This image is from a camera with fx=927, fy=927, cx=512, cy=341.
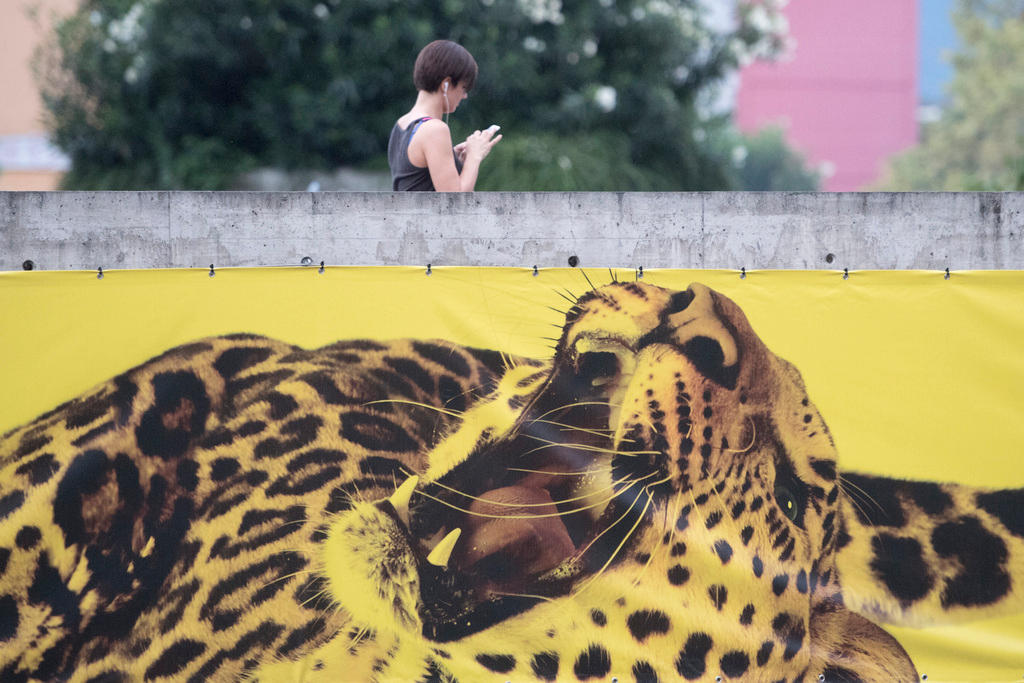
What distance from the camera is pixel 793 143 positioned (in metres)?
57.2

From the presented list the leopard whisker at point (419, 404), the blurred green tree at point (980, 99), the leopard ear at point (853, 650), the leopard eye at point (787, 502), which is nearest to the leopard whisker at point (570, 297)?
the leopard whisker at point (419, 404)

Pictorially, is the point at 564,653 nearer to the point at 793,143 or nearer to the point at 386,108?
the point at 386,108

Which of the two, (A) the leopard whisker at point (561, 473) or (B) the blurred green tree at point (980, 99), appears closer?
(A) the leopard whisker at point (561, 473)

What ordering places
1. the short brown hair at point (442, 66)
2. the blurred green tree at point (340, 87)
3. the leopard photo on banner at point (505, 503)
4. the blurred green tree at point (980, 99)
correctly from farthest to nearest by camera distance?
the blurred green tree at point (980, 99)
the blurred green tree at point (340, 87)
the short brown hair at point (442, 66)
the leopard photo on banner at point (505, 503)

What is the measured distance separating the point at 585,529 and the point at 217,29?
40.2 ft

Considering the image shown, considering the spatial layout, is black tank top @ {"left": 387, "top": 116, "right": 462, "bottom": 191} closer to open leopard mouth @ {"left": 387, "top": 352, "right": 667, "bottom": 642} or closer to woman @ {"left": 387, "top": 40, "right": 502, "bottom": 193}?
woman @ {"left": 387, "top": 40, "right": 502, "bottom": 193}

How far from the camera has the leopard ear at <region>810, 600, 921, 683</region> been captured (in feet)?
10.9

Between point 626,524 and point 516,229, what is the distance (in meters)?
1.17

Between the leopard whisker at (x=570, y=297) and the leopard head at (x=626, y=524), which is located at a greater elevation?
the leopard whisker at (x=570, y=297)

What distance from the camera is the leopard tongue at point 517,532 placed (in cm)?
330

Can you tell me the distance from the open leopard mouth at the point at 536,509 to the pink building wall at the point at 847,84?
55667mm

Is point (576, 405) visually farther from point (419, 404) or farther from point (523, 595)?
point (523, 595)

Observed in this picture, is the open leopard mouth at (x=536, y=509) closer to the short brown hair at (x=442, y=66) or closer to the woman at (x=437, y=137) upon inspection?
the woman at (x=437, y=137)

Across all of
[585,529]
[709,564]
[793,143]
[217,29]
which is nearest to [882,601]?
[709,564]
